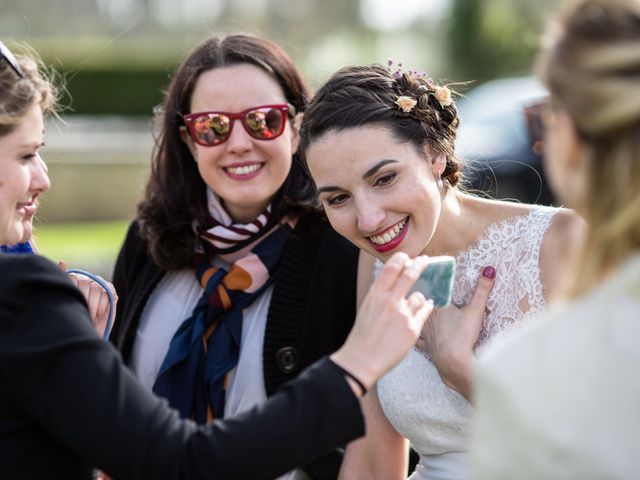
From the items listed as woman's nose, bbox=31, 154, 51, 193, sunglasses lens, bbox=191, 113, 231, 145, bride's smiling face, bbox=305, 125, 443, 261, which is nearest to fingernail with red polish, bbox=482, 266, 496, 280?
bride's smiling face, bbox=305, 125, 443, 261

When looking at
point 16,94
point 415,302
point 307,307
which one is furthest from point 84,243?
point 415,302

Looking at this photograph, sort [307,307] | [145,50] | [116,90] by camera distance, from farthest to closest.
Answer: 1. [145,50]
2. [116,90]
3. [307,307]

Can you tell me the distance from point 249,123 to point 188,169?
0.46 m

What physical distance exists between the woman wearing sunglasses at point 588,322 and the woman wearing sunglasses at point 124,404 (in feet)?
1.42

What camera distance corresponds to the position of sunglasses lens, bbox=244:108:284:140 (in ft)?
12.3

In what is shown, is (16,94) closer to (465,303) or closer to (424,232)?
(424,232)

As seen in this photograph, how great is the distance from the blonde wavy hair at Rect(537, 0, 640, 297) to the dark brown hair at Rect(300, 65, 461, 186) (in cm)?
142

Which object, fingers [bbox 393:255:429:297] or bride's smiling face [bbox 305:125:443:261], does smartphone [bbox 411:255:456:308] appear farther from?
bride's smiling face [bbox 305:125:443:261]

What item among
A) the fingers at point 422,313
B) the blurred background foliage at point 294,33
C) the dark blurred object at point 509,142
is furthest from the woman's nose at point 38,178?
the blurred background foliage at point 294,33

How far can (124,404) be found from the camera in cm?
202

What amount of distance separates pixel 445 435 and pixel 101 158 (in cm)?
1169

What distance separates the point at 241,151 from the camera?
3736 mm

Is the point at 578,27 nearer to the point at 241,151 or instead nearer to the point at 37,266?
the point at 37,266

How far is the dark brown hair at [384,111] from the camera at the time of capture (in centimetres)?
319
